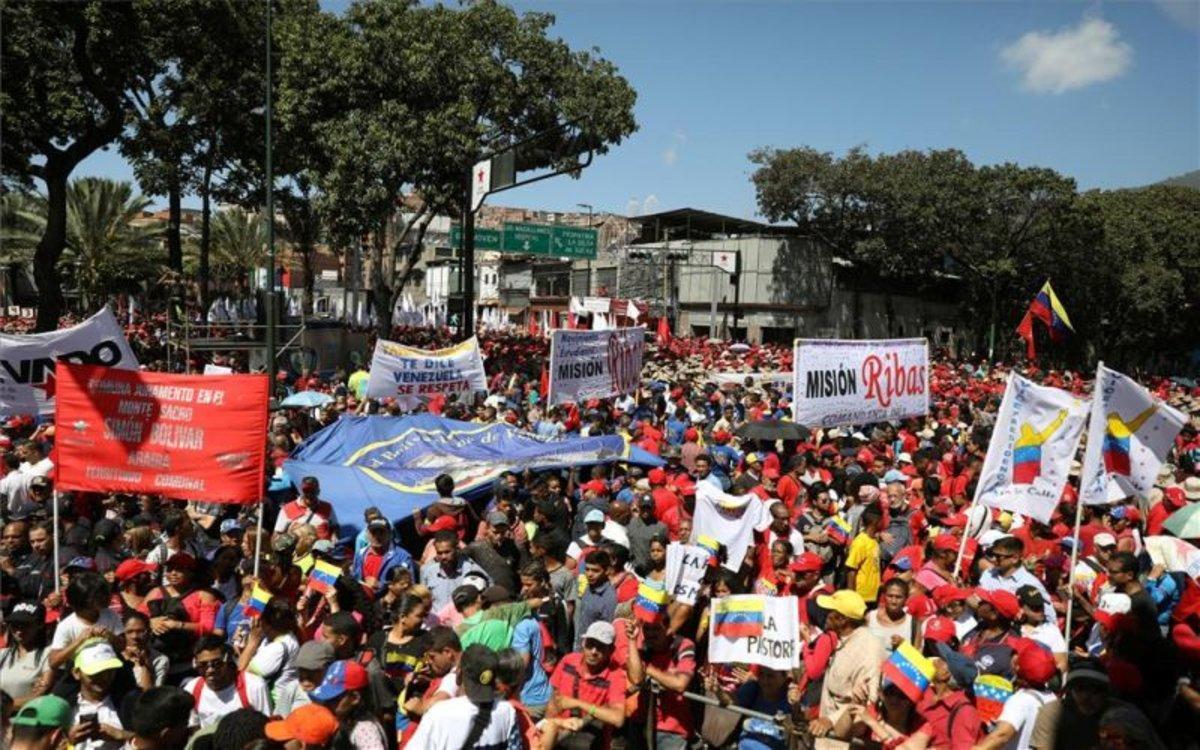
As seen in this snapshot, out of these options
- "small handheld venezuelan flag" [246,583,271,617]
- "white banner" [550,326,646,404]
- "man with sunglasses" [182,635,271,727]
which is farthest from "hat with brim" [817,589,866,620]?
"white banner" [550,326,646,404]

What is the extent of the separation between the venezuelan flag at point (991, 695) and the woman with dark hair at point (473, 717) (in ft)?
7.55

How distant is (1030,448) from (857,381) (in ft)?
14.5

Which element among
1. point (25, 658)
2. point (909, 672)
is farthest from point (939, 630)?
point (25, 658)

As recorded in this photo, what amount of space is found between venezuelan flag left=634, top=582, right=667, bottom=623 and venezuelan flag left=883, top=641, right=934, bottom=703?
1235 millimetres

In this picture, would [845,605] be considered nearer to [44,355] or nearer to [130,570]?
[130,570]

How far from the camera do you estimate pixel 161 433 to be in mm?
6770

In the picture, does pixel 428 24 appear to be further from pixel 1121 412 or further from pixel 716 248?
pixel 716 248

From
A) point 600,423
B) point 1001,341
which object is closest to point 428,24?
point 600,423

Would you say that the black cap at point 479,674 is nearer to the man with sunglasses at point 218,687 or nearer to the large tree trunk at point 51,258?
the man with sunglasses at point 218,687

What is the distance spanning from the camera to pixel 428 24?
2647 cm

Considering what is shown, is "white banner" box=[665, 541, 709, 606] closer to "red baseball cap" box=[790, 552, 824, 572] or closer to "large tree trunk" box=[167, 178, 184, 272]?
"red baseball cap" box=[790, 552, 824, 572]

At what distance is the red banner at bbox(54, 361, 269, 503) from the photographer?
22.0 ft

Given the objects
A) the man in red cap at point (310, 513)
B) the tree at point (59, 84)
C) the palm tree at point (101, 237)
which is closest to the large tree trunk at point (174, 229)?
the tree at point (59, 84)

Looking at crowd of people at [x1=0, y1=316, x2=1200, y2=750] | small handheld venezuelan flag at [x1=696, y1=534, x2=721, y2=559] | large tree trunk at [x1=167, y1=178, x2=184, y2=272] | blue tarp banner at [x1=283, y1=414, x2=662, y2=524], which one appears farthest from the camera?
Result: large tree trunk at [x1=167, y1=178, x2=184, y2=272]
